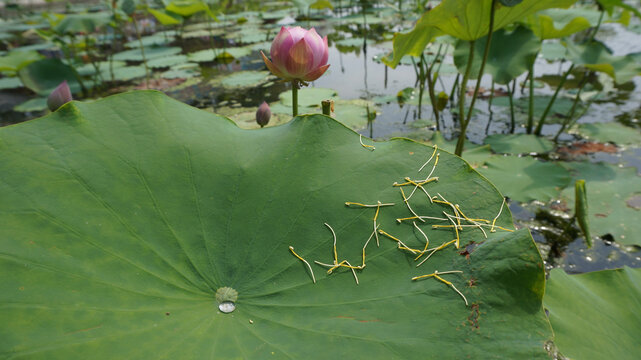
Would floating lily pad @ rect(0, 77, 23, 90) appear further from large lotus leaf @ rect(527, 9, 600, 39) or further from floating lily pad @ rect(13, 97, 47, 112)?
large lotus leaf @ rect(527, 9, 600, 39)

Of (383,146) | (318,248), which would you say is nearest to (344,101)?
(383,146)

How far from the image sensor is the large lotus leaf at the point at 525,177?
1779 mm

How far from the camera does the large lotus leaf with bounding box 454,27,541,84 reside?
2.06 m

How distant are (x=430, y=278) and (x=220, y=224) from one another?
0.46m

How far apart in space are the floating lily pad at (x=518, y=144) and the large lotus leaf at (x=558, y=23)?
24.8 inches

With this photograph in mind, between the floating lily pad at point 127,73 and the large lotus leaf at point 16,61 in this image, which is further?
the floating lily pad at point 127,73

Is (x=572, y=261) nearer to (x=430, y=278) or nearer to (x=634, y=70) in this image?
(x=430, y=278)

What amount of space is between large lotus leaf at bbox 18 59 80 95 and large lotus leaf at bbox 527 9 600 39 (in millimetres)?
3573

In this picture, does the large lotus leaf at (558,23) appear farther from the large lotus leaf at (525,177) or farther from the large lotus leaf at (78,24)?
the large lotus leaf at (78,24)

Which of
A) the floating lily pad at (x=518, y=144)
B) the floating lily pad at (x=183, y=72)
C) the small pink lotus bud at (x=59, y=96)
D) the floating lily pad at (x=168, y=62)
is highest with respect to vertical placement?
the small pink lotus bud at (x=59, y=96)

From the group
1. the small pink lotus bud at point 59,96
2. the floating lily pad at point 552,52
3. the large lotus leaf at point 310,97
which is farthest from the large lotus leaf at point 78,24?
the floating lily pad at point 552,52

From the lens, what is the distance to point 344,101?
290 centimetres

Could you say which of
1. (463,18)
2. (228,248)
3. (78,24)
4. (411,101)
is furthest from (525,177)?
(78,24)

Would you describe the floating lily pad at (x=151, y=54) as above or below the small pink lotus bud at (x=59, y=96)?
below
